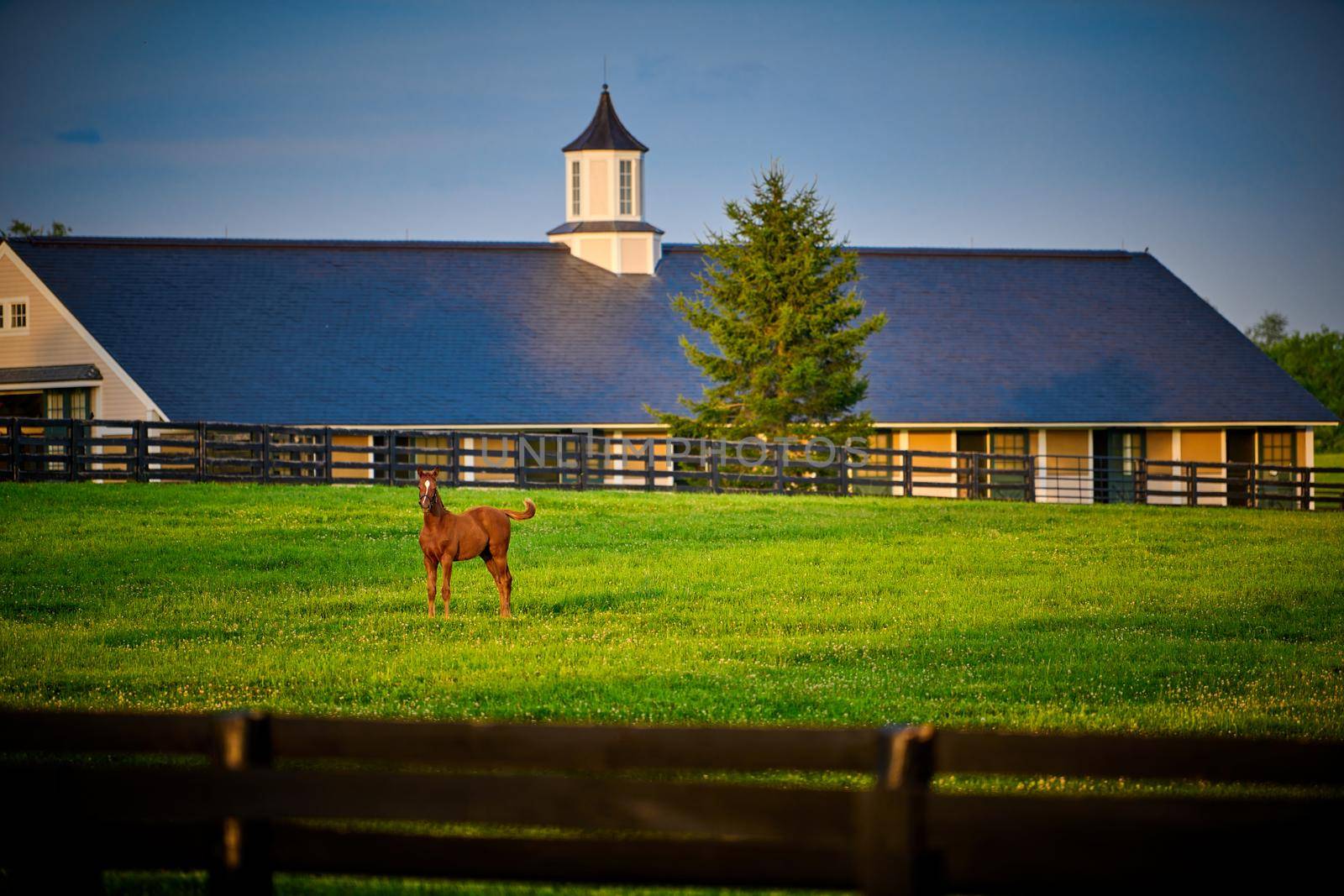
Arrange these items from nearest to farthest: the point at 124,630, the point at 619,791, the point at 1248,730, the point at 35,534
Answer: the point at 619,791 < the point at 1248,730 < the point at 124,630 < the point at 35,534

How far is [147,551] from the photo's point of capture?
17.9m

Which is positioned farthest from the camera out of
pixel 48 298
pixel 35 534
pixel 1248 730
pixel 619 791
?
pixel 48 298

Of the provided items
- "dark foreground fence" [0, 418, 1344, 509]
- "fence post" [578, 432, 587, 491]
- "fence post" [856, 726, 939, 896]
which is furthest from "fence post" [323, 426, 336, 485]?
"fence post" [856, 726, 939, 896]

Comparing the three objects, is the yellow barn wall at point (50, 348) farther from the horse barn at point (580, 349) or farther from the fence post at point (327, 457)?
the fence post at point (327, 457)

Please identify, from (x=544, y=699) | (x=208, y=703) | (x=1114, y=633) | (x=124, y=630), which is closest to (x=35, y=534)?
(x=124, y=630)

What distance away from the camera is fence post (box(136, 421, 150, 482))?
27.1 m

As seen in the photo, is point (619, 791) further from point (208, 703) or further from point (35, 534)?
point (35, 534)

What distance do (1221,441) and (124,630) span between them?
34061mm

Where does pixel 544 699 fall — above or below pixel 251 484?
below

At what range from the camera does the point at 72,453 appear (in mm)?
26734

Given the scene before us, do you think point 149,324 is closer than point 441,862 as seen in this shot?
No

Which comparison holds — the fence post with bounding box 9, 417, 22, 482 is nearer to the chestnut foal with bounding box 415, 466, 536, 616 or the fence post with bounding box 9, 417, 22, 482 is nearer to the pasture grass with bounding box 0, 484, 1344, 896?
the pasture grass with bounding box 0, 484, 1344, 896

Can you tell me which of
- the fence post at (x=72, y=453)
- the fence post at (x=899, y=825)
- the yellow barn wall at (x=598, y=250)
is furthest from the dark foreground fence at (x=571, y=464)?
the fence post at (x=899, y=825)

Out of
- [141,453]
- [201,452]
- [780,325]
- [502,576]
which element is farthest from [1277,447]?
[502,576]
